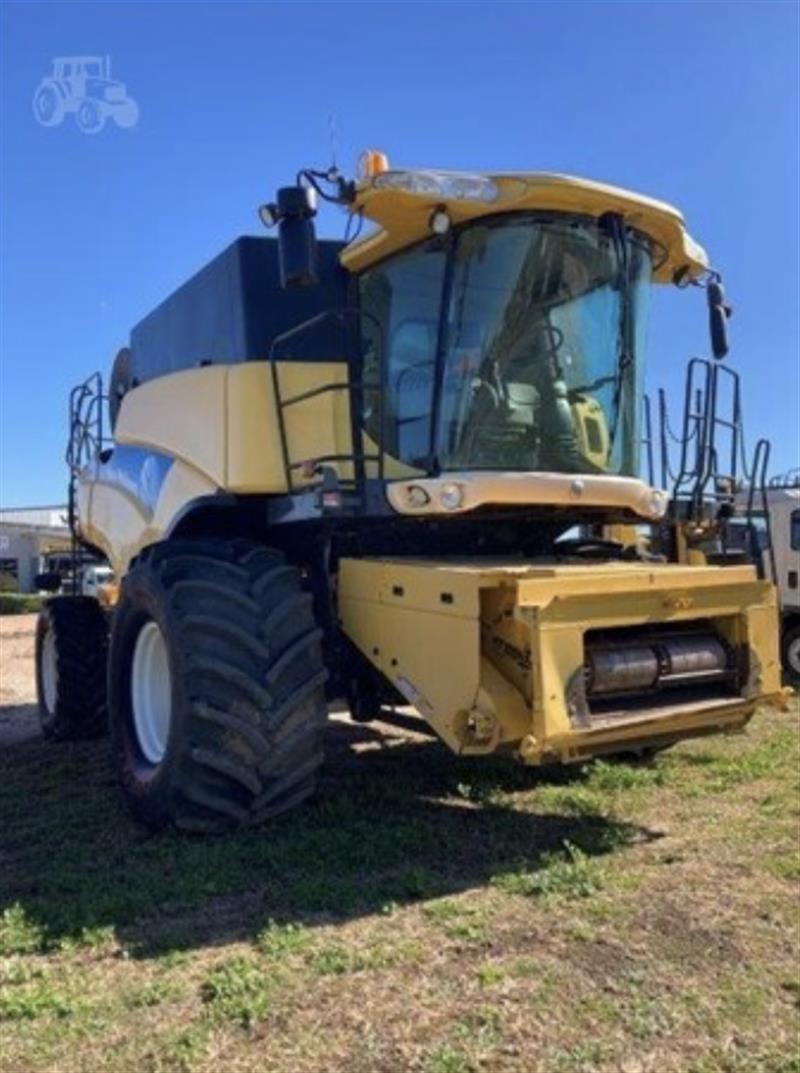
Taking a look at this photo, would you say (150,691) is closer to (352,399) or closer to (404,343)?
(352,399)

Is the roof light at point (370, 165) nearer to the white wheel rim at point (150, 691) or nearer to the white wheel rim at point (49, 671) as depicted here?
the white wheel rim at point (150, 691)

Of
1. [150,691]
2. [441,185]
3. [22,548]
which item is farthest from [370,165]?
[22,548]

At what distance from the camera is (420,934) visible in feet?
13.1

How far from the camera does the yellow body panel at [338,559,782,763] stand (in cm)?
466

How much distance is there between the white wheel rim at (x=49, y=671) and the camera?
895cm

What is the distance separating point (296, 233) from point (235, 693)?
2.08 meters

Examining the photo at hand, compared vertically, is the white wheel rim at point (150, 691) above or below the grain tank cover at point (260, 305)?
below

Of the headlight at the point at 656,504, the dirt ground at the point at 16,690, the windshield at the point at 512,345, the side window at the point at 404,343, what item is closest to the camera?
the windshield at the point at 512,345

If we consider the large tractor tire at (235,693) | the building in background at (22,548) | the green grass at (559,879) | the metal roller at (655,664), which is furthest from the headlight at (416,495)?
the building in background at (22,548)

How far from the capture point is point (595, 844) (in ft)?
16.9

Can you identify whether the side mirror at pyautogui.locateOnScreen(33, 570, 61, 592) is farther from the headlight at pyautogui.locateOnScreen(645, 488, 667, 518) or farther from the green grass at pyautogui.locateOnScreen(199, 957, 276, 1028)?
the green grass at pyautogui.locateOnScreen(199, 957, 276, 1028)

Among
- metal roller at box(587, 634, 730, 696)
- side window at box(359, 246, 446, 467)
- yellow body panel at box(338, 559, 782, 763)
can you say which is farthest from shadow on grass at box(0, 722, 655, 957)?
side window at box(359, 246, 446, 467)

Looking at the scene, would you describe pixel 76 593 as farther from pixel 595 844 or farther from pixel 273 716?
pixel 595 844

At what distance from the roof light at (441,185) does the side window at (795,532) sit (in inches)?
427
